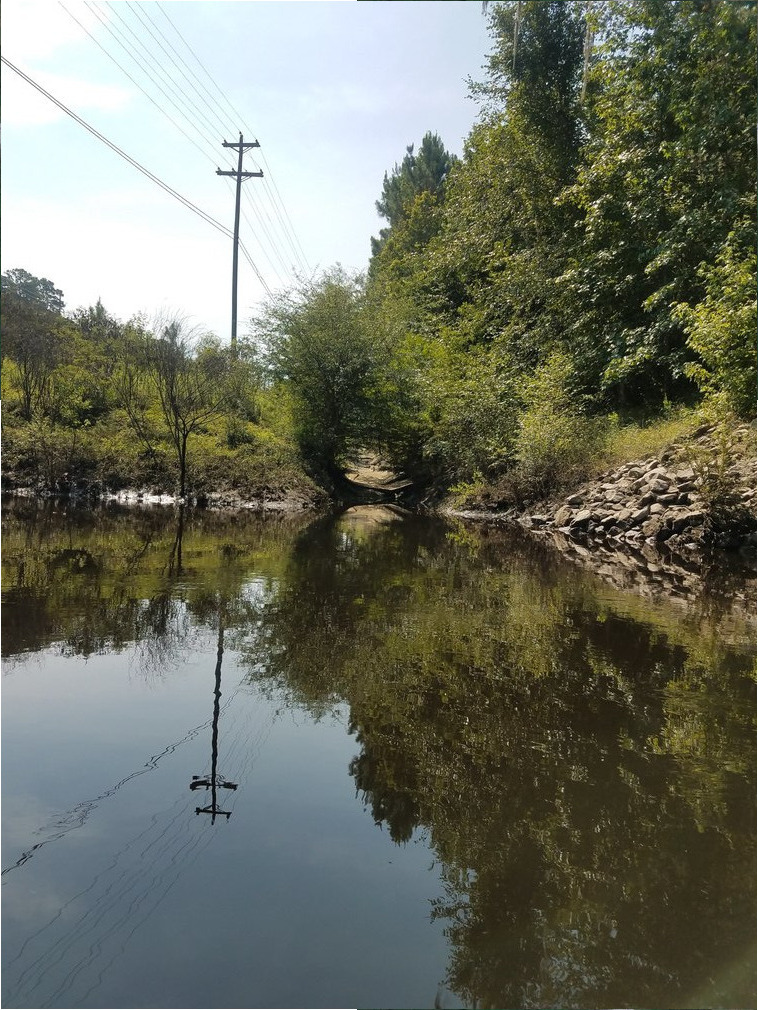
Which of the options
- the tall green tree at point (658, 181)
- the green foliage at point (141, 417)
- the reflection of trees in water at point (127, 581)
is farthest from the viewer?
the green foliage at point (141, 417)

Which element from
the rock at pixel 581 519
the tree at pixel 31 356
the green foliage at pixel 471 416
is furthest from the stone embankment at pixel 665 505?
the tree at pixel 31 356

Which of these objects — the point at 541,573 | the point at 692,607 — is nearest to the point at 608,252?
the point at 541,573

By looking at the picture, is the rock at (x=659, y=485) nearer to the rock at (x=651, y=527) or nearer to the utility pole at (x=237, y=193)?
the rock at (x=651, y=527)

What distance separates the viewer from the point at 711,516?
1411 cm

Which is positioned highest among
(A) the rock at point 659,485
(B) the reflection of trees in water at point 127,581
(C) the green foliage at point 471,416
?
(C) the green foliage at point 471,416

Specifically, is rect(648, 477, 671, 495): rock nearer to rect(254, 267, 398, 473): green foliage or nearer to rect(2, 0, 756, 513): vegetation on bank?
rect(2, 0, 756, 513): vegetation on bank

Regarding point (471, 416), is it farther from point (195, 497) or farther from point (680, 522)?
point (680, 522)

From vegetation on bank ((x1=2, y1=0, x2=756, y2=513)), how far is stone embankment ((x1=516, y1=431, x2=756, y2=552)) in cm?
101

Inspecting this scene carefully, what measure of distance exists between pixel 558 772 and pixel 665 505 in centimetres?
1226

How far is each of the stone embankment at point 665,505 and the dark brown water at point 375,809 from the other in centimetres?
630

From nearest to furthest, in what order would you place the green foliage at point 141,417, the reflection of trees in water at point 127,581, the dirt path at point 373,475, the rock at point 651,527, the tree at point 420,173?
1. the reflection of trees in water at point 127,581
2. the rock at point 651,527
3. the green foliage at point 141,417
4. the dirt path at point 373,475
5. the tree at point 420,173

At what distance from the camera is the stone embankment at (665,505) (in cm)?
1379

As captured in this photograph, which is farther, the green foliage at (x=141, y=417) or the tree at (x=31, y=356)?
the tree at (x=31, y=356)

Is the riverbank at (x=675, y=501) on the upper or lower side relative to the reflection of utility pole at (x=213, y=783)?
upper
